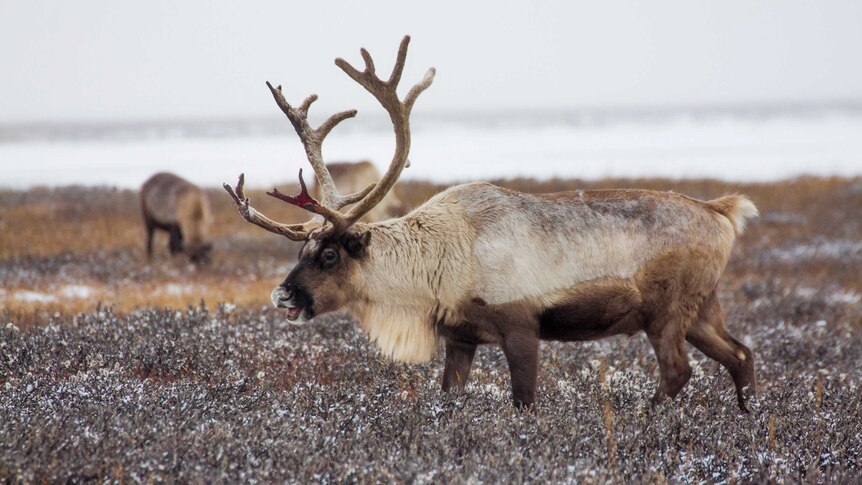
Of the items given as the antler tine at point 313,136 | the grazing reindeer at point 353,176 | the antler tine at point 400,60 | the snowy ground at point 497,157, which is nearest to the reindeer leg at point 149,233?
the grazing reindeer at point 353,176

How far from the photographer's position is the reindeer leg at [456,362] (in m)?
5.23

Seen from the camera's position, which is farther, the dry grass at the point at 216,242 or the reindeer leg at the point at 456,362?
the dry grass at the point at 216,242

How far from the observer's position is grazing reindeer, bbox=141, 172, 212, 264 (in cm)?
1330

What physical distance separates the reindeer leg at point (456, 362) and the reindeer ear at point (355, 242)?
0.77 m

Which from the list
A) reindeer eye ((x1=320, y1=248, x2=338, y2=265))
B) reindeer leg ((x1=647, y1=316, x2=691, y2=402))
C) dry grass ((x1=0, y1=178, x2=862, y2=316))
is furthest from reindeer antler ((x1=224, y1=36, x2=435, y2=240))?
dry grass ((x1=0, y1=178, x2=862, y2=316))

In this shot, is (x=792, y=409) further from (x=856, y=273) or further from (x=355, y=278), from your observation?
(x=856, y=273)

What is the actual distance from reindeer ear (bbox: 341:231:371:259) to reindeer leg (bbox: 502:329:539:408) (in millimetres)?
1071

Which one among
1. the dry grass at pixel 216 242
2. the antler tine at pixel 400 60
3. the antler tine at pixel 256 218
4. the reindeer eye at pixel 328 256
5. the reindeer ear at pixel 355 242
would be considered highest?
the antler tine at pixel 400 60

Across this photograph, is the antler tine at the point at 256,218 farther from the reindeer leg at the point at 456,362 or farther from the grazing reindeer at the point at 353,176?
the grazing reindeer at the point at 353,176

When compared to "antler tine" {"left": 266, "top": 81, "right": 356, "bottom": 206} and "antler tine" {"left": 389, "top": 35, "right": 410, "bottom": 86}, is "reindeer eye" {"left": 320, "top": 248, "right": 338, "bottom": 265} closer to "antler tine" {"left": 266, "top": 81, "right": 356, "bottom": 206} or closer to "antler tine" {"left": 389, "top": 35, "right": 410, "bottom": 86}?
"antler tine" {"left": 266, "top": 81, "right": 356, "bottom": 206}

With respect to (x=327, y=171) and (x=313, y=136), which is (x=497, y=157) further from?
(x=327, y=171)

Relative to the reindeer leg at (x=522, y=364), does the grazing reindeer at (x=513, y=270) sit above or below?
above

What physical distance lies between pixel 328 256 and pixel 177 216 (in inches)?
346

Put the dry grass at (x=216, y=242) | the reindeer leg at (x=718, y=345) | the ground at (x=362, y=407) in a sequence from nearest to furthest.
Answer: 1. the ground at (x=362, y=407)
2. the reindeer leg at (x=718, y=345)
3. the dry grass at (x=216, y=242)
